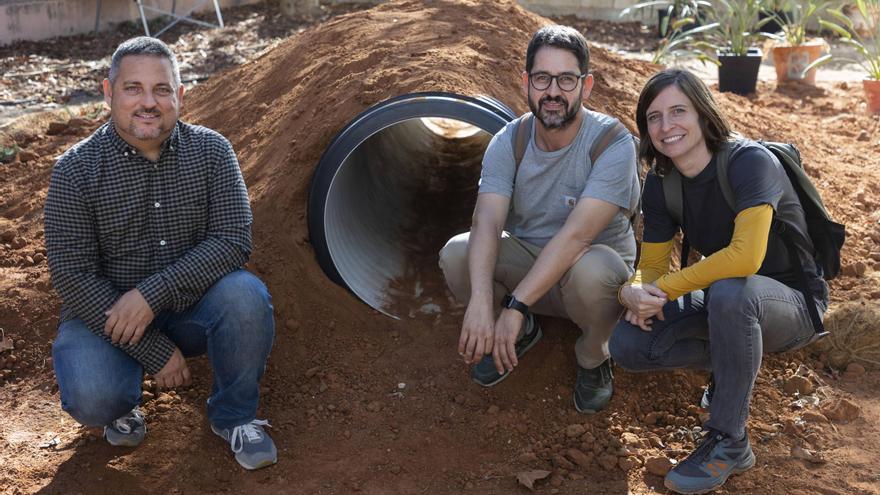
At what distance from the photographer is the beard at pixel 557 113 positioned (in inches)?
140

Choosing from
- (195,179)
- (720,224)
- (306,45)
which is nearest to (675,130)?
(720,224)

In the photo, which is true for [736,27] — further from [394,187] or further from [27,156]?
[27,156]

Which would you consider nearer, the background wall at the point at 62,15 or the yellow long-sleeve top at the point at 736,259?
the yellow long-sleeve top at the point at 736,259

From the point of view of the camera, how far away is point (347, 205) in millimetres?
5133

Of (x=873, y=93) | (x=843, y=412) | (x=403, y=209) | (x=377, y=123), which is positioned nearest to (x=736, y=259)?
(x=843, y=412)

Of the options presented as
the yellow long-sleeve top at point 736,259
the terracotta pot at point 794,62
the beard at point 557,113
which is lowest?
the terracotta pot at point 794,62

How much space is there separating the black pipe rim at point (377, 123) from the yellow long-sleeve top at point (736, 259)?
126 cm

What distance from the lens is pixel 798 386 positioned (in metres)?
3.95

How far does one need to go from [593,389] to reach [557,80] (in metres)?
1.23

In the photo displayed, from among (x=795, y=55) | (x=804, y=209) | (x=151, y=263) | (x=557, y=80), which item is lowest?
(x=151, y=263)

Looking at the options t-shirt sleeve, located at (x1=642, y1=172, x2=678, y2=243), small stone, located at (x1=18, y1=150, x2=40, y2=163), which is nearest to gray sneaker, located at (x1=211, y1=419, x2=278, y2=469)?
t-shirt sleeve, located at (x1=642, y1=172, x2=678, y2=243)

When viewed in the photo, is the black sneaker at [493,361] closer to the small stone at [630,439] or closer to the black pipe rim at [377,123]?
the small stone at [630,439]

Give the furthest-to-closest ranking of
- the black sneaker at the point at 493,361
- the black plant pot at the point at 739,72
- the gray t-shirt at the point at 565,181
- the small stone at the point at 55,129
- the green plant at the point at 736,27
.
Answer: the green plant at the point at 736,27 → the black plant pot at the point at 739,72 → the small stone at the point at 55,129 → the black sneaker at the point at 493,361 → the gray t-shirt at the point at 565,181

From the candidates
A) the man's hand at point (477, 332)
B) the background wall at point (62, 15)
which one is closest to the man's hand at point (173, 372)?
the man's hand at point (477, 332)
